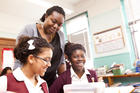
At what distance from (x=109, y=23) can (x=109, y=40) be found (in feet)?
1.24

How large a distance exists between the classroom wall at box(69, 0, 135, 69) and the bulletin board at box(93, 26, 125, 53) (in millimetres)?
74

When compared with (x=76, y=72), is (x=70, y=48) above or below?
above

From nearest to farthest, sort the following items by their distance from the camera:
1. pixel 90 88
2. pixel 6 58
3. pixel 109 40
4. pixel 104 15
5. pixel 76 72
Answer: pixel 90 88 → pixel 76 72 → pixel 109 40 → pixel 104 15 → pixel 6 58

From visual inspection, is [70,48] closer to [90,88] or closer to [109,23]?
[90,88]

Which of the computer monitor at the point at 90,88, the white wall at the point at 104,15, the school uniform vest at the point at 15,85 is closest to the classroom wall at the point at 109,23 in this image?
the white wall at the point at 104,15

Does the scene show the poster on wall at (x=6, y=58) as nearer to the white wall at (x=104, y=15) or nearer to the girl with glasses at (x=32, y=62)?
the white wall at (x=104, y=15)

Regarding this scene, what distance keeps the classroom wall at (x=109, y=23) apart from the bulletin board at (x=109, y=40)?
0.24ft

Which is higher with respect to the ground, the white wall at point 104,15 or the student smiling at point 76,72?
the white wall at point 104,15

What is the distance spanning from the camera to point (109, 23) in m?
2.96

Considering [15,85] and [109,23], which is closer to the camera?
[15,85]

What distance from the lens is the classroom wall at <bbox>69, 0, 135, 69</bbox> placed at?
2680mm

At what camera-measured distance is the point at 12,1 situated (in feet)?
10.2

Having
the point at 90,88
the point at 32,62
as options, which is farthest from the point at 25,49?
the point at 90,88

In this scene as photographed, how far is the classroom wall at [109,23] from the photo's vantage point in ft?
8.79
